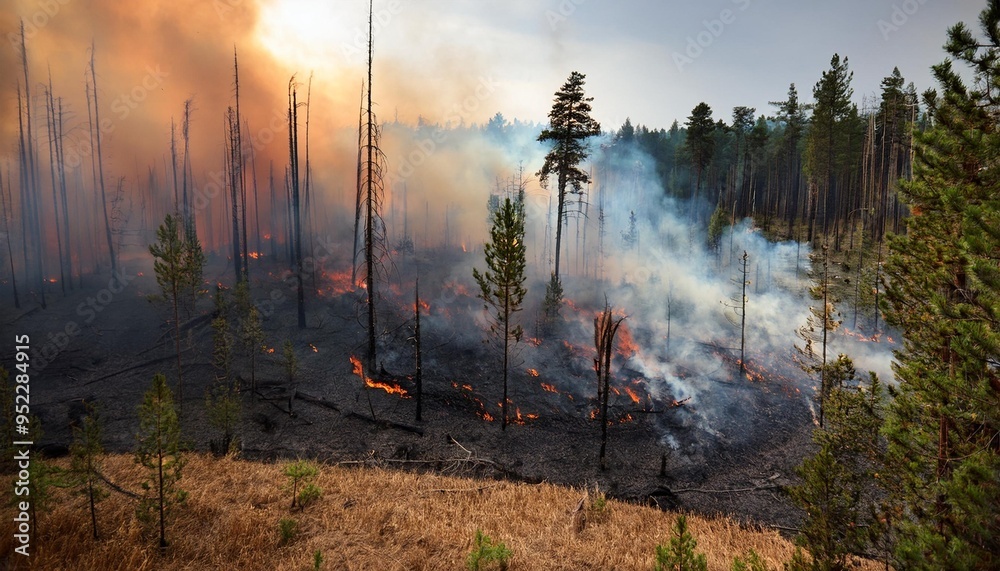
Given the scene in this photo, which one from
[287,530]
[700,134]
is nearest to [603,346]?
[287,530]

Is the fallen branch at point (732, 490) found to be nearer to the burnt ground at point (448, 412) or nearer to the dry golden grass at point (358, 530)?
the burnt ground at point (448, 412)

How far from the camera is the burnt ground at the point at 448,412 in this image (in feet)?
52.9

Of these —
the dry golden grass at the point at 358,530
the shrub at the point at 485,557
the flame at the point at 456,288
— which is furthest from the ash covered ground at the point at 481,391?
the shrub at the point at 485,557

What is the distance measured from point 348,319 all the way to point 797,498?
3103 centimetres

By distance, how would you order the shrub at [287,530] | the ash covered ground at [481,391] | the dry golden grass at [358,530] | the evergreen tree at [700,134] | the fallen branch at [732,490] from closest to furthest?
1. the dry golden grass at [358,530]
2. the shrub at [287,530]
3. the fallen branch at [732,490]
4. the ash covered ground at [481,391]
5. the evergreen tree at [700,134]

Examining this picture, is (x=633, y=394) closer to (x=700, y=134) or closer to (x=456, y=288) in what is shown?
(x=456, y=288)

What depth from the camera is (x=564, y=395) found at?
23891 millimetres

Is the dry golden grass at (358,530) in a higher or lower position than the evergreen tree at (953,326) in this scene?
lower

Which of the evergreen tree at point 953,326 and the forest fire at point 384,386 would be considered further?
the forest fire at point 384,386

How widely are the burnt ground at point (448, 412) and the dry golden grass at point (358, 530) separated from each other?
448 cm

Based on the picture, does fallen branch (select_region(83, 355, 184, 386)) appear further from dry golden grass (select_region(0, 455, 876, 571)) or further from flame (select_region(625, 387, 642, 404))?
flame (select_region(625, 387, 642, 404))

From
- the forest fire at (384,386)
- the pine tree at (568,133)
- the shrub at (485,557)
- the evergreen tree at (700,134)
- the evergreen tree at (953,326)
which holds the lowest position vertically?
the forest fire at (384,386)

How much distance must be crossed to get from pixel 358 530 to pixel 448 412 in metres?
13.4

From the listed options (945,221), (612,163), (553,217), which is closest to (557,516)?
(945,221)
